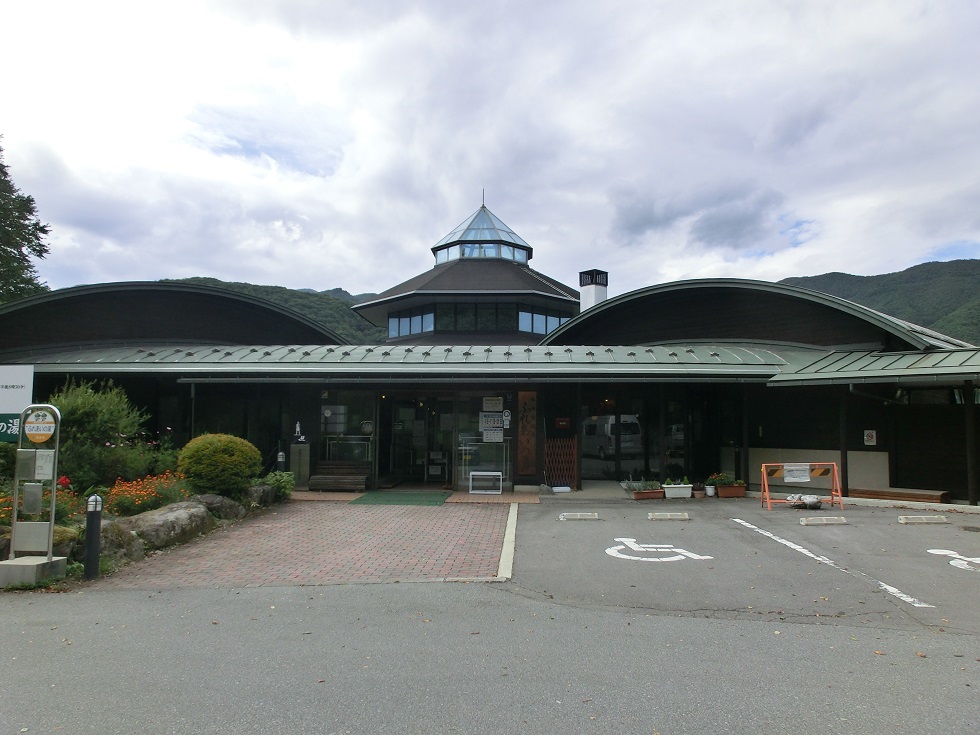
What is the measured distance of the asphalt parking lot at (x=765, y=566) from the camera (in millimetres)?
6398

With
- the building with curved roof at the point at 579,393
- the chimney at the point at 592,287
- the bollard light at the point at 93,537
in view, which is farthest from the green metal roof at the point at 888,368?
the chimney at the point at 592,287

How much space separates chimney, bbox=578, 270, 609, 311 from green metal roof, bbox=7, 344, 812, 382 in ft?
39.5

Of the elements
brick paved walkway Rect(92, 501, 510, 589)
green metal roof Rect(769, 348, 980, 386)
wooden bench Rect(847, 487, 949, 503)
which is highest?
green metal roof Rect(769, 348, 980, 386)

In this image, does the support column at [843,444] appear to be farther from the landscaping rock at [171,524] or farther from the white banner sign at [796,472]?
the landscaping rock at [171,524]

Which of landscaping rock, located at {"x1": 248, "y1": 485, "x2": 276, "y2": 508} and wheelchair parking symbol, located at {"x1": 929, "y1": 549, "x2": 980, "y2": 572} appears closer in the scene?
wheelchair parking symbol, located at {"x1": 929, "y1": 549, "x2": 980, "y2": 572}

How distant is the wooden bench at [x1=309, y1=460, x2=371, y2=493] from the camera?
51.5 ft

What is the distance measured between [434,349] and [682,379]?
22.4ft

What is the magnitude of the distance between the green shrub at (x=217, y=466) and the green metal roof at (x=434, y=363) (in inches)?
145

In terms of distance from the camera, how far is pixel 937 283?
2489 inches

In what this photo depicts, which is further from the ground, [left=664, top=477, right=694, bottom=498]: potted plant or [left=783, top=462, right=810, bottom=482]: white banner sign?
[left=783, top=462, right=810, bottom=482]: white banner sign

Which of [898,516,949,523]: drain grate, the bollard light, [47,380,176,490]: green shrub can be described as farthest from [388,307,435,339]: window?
the bollard light

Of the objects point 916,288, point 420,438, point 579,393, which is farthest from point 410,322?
point 916,288

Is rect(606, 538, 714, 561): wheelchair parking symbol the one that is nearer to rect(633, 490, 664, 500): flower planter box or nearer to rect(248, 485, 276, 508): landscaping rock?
rect(633, 490, 664, 500): flower planter box

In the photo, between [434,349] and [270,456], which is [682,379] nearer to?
[434,349]
